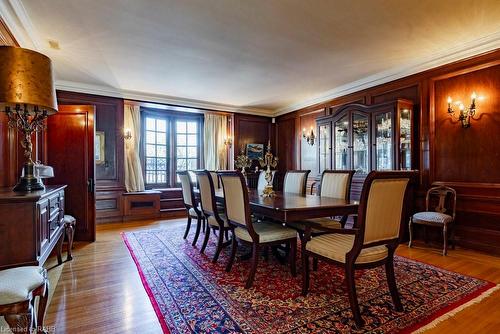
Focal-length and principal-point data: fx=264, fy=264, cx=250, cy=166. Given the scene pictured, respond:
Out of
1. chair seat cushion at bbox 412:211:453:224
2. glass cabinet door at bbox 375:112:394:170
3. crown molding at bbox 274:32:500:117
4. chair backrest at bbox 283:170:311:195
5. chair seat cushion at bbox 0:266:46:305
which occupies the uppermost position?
crown molding at bbox 274:32:500:117

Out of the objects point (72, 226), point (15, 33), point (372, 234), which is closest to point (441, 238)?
point (372, 234)

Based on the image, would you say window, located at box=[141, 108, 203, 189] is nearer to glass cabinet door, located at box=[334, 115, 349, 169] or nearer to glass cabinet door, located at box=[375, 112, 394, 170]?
glass cabinet door, located at box=[334, 115, 349, 169]

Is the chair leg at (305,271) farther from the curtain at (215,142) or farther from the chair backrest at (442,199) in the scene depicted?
the curtain at (215,142)

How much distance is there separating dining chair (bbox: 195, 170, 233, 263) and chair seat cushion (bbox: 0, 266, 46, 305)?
167 cm

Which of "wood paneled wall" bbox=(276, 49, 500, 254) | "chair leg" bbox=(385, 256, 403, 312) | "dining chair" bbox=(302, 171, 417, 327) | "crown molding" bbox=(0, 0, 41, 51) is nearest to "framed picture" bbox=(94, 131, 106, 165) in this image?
"crown molding" bbox=(0, 0, 41, 51)

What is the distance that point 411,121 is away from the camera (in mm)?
4086

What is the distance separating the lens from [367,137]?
4574mm

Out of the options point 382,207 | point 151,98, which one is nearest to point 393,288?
point 382,207

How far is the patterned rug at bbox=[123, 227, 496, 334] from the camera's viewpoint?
1803 millimetres

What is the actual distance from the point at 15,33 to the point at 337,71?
14.1 feet

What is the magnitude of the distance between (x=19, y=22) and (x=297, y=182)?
376 cm

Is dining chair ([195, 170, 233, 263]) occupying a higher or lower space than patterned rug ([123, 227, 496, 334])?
higher

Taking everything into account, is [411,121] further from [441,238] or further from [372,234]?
[372,234]

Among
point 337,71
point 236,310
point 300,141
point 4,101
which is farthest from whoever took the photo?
point 300,141
